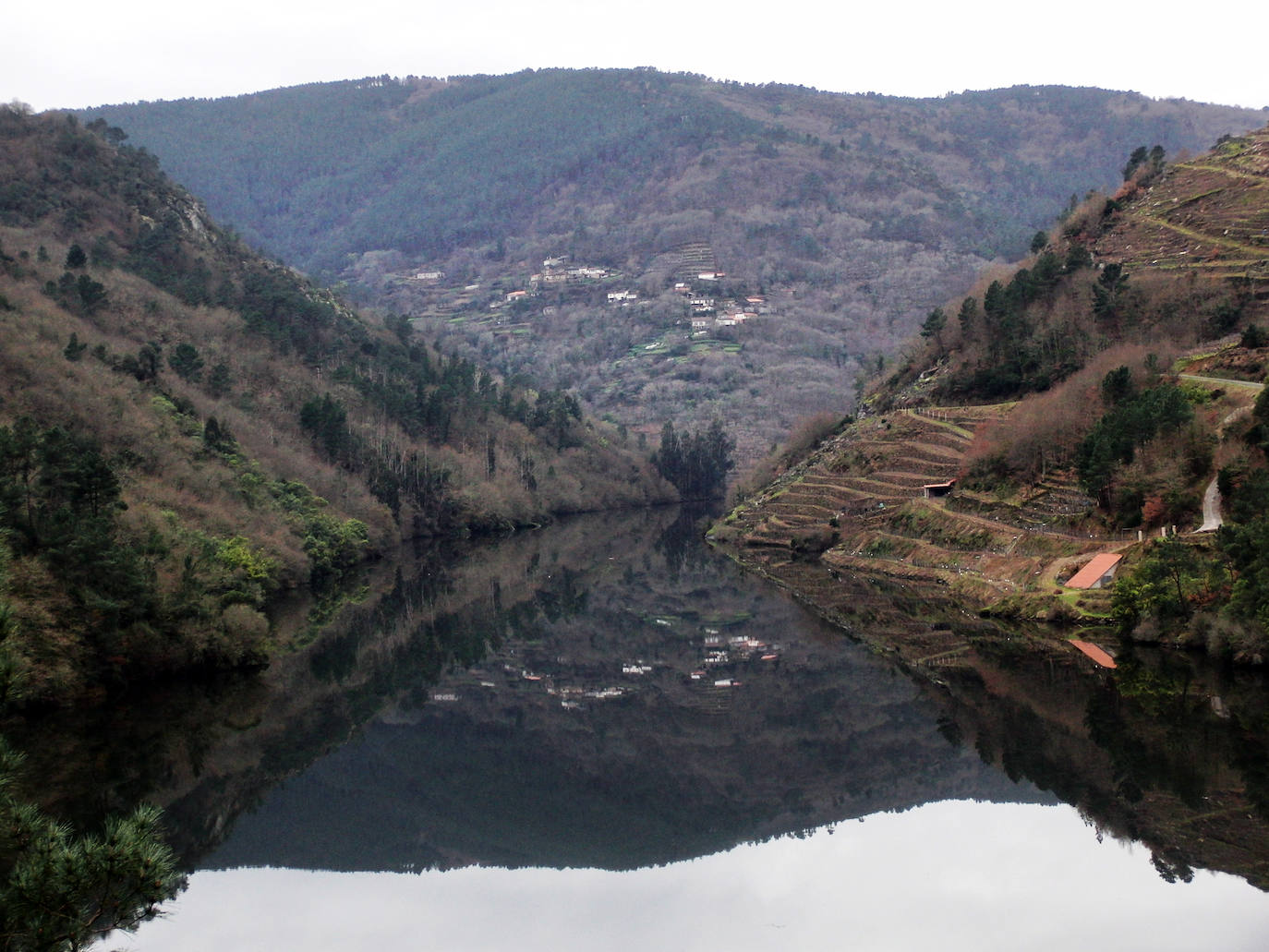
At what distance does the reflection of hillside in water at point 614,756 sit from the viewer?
85.0 ft

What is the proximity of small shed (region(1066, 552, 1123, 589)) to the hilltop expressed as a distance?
1.45 feet

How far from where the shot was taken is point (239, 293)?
11194 centimetres

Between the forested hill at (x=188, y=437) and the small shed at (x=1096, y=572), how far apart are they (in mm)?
30297

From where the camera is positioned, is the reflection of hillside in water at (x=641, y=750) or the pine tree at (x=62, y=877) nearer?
the pine tree at (x=62, y=877)

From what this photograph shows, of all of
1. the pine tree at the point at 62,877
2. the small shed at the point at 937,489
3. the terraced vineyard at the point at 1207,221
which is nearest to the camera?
the pine tree at the point at 62,877

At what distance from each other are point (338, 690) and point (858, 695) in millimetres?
17294

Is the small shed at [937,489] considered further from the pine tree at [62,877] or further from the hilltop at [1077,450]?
the pine tree at [62,877]

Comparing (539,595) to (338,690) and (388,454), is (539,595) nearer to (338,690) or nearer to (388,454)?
(338,690)

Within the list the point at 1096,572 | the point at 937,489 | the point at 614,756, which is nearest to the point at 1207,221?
the point at 937,489

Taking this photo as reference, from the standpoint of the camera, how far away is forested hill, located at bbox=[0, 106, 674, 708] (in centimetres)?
3672

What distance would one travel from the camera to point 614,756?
31922 mm

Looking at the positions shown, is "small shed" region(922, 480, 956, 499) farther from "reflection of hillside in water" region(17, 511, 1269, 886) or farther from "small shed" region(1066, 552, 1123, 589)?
"small shed" region(1066, 552, 1123, 589)

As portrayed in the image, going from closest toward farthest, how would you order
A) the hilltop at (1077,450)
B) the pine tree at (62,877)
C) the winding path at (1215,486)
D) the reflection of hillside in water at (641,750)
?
the pine tree at (62,877)
the reflection of hillside in water at (641,750)
the hilltop at (1077,450)
the winding path at (1215,486)

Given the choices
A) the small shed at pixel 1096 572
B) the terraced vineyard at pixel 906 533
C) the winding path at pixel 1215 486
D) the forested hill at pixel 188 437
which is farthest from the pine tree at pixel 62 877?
the small shed at pixel 1096 572
